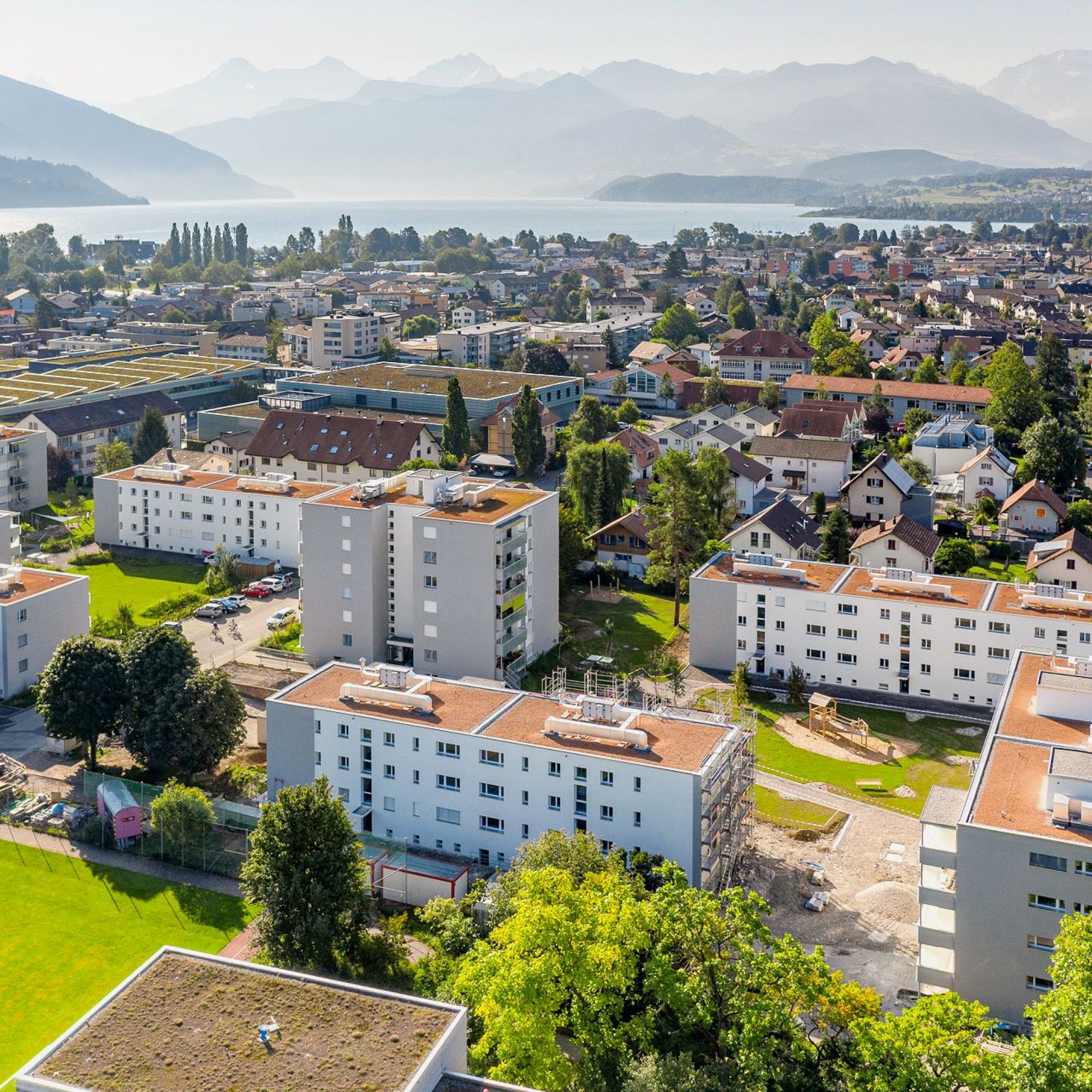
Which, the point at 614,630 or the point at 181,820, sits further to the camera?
the point at 614,630

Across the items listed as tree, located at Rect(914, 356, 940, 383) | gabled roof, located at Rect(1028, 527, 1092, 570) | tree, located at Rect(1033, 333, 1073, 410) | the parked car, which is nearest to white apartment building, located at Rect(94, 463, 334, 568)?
the parked car

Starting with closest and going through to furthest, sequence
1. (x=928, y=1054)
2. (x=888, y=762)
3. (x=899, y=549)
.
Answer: (x=928, y=1054)
(x=888, y=762)
(x=899, y=549)

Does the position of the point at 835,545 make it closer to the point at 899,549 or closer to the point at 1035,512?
the point at 899,549

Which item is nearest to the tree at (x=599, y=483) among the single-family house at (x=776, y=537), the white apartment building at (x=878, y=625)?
the single-family house at (x=776, y=537)

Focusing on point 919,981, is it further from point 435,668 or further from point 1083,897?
point 435,668

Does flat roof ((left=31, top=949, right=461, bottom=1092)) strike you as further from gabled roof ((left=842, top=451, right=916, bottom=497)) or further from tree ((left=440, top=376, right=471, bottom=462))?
tree ((left=440, top=376, right=471, bottom=462))

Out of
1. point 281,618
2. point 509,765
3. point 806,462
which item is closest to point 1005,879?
point 509,765

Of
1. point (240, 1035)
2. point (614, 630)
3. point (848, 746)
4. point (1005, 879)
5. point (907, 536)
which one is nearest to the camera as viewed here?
point (240, 1035)
